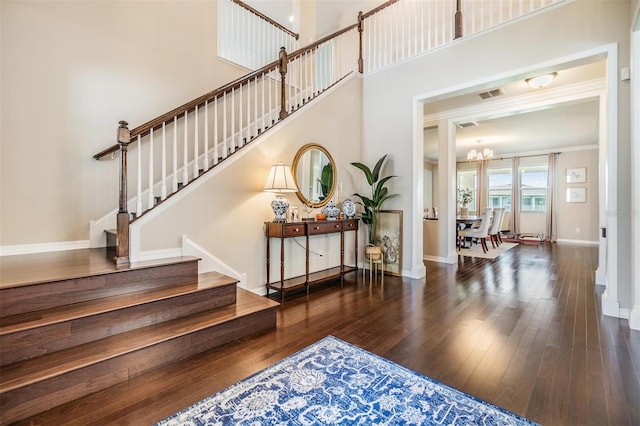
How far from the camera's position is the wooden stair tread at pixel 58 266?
1.87m

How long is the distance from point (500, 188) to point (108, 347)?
11293mm

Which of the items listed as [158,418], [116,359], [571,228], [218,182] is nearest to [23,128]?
[218,182]

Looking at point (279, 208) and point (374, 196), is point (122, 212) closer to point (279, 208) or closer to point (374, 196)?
point (279, 208)

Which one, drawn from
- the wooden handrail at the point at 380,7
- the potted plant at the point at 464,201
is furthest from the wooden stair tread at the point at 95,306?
the potted plant at the point at 464,201

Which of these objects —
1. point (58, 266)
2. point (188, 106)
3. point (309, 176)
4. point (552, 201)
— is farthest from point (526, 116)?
point (58, 266)

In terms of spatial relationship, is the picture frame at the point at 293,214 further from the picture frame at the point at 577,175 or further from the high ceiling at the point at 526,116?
the picture frame at the point at 577,175

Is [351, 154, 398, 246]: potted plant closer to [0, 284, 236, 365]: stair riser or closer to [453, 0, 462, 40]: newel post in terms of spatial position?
[453, 0, 462, 40]: newel post

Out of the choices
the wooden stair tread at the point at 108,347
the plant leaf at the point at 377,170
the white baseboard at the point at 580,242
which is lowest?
the white baseboard at the point at 580,242

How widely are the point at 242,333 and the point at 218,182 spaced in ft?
5.12

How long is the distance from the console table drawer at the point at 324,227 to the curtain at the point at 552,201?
830 cm

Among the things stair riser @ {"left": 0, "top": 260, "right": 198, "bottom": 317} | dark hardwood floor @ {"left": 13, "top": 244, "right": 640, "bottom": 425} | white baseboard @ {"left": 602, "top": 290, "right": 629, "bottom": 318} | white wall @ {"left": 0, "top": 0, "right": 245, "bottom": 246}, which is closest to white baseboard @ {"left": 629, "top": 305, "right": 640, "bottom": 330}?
dark hardwood floor @ {"left": 13, "top": 244, "right": 640, "bottom": 425}

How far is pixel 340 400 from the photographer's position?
161 cm

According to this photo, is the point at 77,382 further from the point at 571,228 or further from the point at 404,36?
the point at 571,228

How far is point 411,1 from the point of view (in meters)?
4.45
